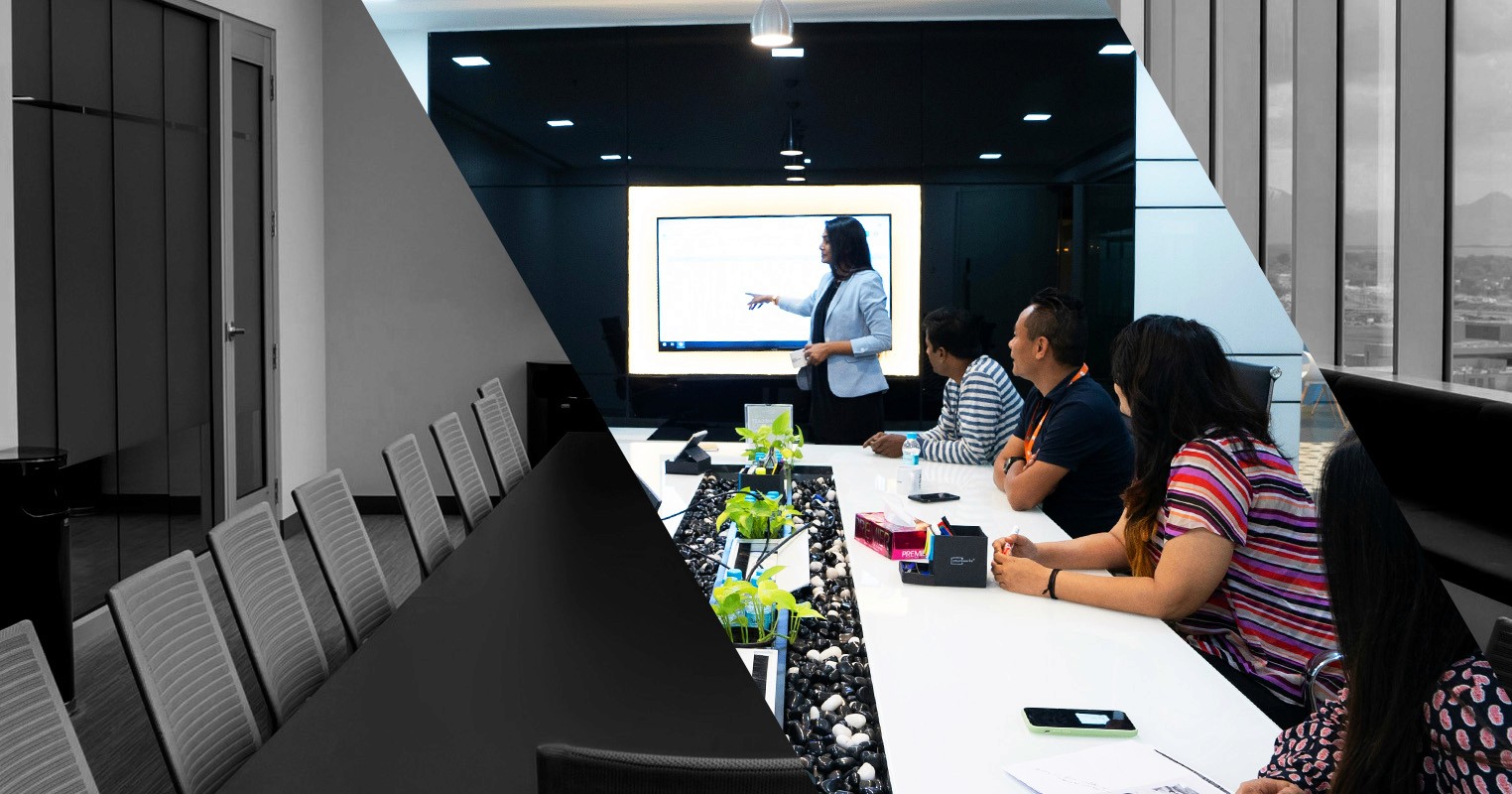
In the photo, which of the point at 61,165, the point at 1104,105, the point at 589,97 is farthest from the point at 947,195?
the point at 61,165

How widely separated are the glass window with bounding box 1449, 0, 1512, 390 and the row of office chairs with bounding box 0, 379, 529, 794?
44.6 inches

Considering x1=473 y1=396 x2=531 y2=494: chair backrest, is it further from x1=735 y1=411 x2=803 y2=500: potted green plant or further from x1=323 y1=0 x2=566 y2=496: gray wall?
x1=735 y1=411 x2=803 y2=500: potted green plant

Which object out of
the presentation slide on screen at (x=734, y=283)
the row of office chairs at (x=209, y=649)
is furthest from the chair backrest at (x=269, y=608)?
the presentation slide on screen at (x=734, y=283)

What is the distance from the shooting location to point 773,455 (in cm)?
254

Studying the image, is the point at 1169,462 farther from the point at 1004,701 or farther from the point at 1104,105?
the point at 1104,105

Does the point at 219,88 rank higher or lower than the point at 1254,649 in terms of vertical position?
higher

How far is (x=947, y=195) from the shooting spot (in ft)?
19.0

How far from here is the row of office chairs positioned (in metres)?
0.96

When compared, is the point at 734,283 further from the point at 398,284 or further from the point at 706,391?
the point at 706,391

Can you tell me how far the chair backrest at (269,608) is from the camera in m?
1.51

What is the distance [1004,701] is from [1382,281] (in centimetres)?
70

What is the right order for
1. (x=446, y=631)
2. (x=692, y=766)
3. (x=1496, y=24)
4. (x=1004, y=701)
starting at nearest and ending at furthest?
(x=1496, y=24) → (x=692, y=766) → (x=1004, y=701) → (x=446, y=631)

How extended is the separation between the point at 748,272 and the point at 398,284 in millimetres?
1594

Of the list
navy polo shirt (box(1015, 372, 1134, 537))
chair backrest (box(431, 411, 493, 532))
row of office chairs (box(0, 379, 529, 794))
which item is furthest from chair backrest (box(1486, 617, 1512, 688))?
chair backrest (box(431, 411, 493, 532))
